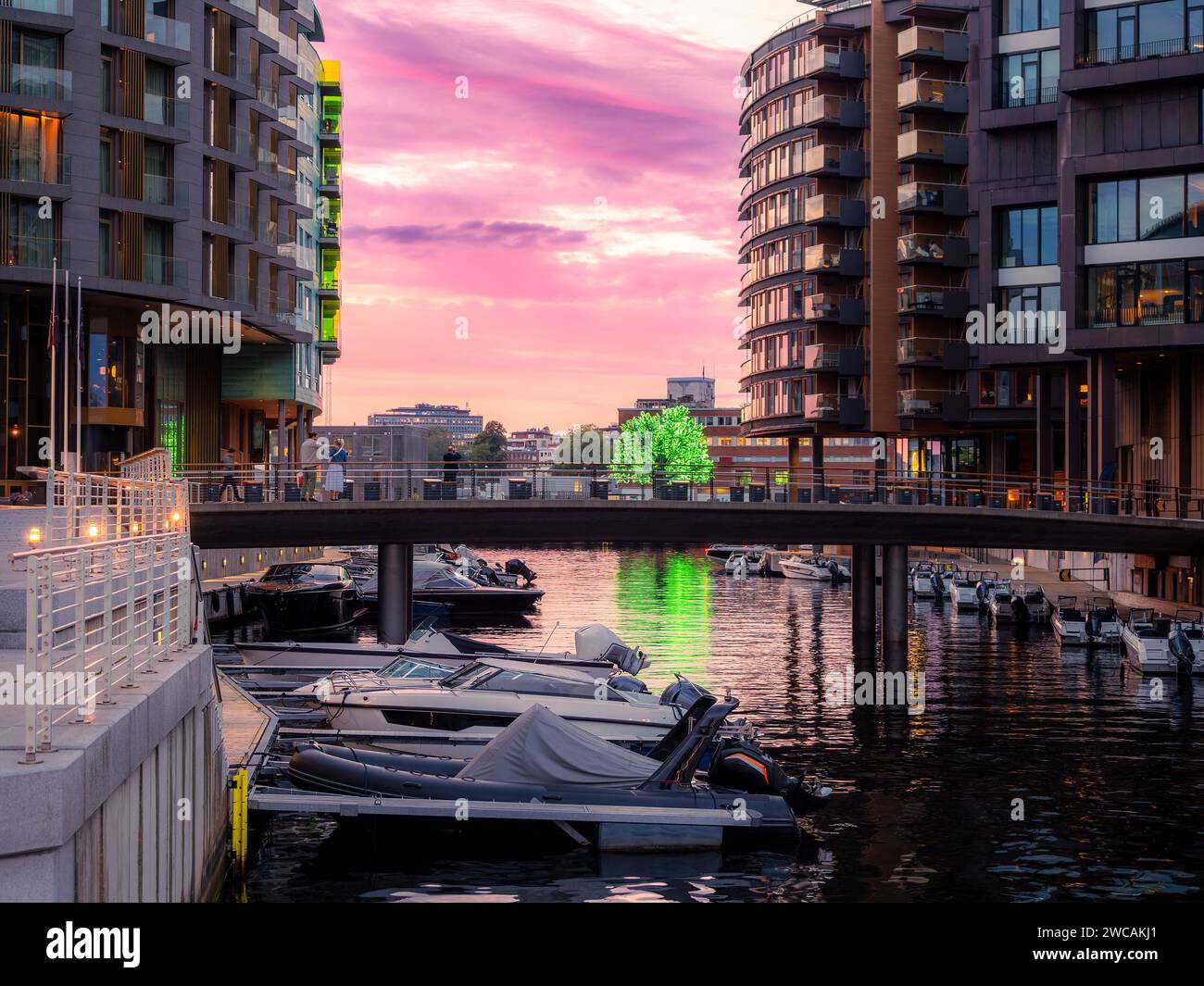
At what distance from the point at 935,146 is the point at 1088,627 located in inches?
1882

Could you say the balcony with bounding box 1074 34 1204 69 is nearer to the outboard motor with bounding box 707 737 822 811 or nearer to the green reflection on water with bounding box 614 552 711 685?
the green reflection on water with bounding box 614 552 711 685

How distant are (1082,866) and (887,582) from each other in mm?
29473

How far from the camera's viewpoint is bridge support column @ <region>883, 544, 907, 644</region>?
2188 inches

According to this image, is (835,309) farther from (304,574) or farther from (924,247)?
(304,574)

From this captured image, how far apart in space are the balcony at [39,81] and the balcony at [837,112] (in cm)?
5707

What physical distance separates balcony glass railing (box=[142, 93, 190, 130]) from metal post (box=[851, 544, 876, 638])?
3598 centimetres

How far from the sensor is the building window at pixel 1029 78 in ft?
252

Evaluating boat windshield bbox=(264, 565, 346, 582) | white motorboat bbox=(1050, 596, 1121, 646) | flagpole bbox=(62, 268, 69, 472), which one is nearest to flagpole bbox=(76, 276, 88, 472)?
flagpole bbox=(62, 268, 69, 472)

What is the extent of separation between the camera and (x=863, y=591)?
194 feet

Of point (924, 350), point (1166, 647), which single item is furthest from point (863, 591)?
point (924, 350)

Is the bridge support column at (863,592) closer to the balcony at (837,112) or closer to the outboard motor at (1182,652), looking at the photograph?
the outboard motor at (1182,652)
